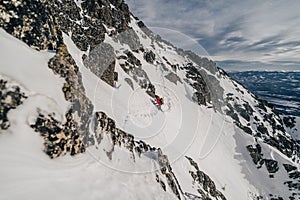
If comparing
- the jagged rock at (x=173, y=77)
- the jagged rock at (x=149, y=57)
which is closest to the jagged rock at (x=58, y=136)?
the jagged rock at (x=149, y=57)

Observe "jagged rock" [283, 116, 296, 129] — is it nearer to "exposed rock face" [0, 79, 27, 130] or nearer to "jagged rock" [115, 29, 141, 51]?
"jagged rock" [115, 29, 141, 51]

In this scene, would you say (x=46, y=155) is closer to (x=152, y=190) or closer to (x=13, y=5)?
(x=152, y=190)

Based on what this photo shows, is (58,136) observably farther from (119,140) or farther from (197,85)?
(197,85)

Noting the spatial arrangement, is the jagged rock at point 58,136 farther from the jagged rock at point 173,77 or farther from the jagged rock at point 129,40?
the jagged rock at point 173,77

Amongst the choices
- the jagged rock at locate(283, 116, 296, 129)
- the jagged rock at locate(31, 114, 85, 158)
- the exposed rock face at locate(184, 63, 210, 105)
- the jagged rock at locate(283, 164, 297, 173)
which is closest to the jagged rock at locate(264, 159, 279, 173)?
the jagged rock at locate(283, 164, 297, 173)

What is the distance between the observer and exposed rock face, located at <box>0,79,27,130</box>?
31.1 ft

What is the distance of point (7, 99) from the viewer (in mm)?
9758

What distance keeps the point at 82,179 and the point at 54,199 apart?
2.04m

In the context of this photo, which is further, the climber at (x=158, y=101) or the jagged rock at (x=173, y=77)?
the jagged rock at (x=173, y=77)

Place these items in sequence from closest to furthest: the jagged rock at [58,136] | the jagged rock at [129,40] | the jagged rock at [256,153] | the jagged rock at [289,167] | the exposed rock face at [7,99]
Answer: the exposed rock face at [7,99]
the jagged rock at [58,136]
the jagged rock at [129,40]
the jagged rock at [289,167]
the jagged rock at [256,153]

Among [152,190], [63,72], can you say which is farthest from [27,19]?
[152,190]

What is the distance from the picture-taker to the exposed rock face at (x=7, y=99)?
31.1 ft

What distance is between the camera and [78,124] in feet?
44.8

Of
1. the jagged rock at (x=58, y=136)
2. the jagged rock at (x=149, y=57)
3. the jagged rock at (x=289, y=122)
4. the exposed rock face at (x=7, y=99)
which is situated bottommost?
the jagged rock at (x=58, y=136)
